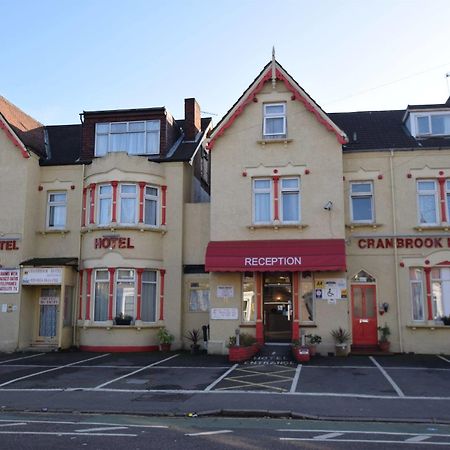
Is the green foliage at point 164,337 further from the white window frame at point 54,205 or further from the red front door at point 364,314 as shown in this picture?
the red front door at point 364,314

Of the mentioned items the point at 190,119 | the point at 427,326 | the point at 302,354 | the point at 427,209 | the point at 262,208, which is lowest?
the point at 302,354

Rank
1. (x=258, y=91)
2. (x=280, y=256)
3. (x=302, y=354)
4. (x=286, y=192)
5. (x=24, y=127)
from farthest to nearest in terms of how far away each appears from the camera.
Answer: (x=24, y=127) < (x=258, y=91) < (x=286, y=192) < (x=280, y=256) < (x=302, y=354)

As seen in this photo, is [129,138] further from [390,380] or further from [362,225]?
[390,380]

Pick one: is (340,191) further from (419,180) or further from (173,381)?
(173,381)

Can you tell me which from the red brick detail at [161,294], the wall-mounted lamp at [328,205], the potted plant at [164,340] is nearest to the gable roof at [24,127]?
the red brick detail at [161,294]

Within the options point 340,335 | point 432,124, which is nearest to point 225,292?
point 340,335

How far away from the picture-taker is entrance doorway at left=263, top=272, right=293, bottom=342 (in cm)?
2203

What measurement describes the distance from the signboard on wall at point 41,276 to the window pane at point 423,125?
16716 millimetres

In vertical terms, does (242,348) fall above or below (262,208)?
below

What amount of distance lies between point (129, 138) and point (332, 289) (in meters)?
11.6

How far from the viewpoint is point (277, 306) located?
22.1m

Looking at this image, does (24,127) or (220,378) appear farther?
(24,127)

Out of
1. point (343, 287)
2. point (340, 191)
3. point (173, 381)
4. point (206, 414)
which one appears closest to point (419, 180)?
point (340, 191)

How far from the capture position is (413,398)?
13.0m
